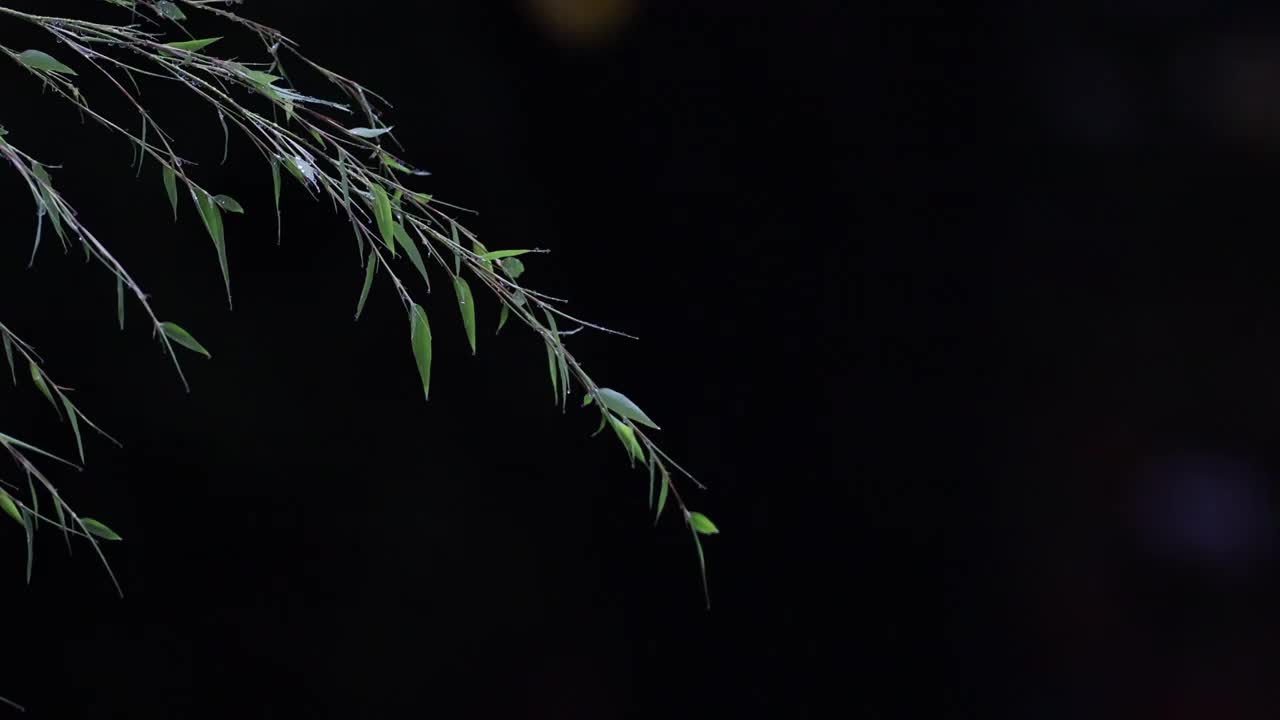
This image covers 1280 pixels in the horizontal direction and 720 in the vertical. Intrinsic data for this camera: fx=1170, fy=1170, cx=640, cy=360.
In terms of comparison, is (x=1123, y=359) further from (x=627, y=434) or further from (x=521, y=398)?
(x=627, y=434)

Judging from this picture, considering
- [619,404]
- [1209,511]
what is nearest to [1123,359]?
[1209,511]

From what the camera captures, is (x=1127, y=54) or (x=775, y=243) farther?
(x=775, y=243)

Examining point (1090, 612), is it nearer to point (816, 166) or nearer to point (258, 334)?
point (816, 166)

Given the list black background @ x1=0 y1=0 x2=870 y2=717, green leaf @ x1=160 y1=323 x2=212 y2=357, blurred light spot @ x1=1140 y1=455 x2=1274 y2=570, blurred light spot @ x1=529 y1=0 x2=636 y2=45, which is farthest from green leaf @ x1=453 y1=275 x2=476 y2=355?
blurred light spot @ x1=1140 y1=455 x2=1274 y2=570

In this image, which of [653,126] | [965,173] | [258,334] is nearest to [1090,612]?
[965,173]

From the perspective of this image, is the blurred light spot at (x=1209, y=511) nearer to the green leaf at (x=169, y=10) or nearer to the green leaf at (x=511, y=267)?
the green leaf at (x=511, y=267)

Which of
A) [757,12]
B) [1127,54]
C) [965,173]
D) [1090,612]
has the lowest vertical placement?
[1090,612]
